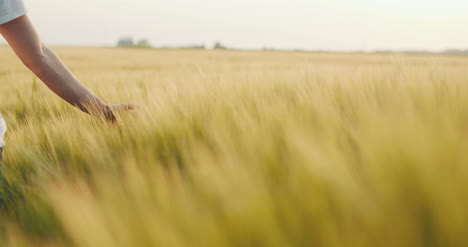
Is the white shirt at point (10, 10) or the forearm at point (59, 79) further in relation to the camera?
the forearm at point (59, 79)

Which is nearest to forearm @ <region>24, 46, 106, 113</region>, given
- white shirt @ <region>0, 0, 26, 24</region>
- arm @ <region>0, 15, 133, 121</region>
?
arm @ <region>0, 15, 133, 121</region>

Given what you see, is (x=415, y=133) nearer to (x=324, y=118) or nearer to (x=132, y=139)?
(x=324, y=118)

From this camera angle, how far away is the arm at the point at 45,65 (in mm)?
821

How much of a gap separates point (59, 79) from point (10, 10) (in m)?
0.19

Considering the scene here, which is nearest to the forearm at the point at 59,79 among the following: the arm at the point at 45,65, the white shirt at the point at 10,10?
the arm at the point at 45,65

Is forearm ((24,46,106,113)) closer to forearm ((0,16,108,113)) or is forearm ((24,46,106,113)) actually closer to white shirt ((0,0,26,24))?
forearm ((0,16,108,113))

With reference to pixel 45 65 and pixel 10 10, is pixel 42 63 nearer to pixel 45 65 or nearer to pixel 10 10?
pixel 45 65

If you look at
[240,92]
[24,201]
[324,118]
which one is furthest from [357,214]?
[240,92]

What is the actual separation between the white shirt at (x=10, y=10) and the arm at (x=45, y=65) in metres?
0.03

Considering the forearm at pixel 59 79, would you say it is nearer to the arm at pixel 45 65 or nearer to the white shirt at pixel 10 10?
the arm at pixel 45 65

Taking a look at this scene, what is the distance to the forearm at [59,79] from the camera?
0.88 m

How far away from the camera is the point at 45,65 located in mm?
884

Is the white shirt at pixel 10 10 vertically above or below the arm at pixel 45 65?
above

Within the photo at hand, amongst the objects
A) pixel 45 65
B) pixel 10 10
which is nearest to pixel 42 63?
pixel 45 65
